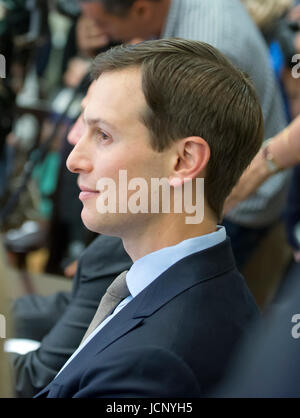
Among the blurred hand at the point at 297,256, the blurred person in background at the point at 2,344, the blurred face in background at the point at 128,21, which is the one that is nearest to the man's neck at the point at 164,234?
the blurred person in background at the point at 2,344

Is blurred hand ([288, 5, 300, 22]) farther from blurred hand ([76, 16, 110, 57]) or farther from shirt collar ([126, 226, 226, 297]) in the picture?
shirt collar ([126, 226, 226, 297])

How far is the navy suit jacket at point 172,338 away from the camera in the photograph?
2.31ft

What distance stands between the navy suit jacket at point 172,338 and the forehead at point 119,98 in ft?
0.73

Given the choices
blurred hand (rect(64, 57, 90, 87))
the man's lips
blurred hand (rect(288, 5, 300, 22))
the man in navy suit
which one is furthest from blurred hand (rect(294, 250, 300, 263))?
blurred hand (rect(64, 57, 90, 87))

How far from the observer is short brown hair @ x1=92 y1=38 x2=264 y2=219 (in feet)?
2.68

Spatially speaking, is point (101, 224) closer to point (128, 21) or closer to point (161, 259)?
point (161, 259)

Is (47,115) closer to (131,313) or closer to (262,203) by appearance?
(262,203)

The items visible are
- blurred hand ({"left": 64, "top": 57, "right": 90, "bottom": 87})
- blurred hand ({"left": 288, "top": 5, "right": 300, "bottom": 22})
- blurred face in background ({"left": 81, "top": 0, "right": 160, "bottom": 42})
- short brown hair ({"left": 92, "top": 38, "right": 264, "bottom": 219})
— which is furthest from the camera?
blurred hand ({"left": 64, "top": 57, "right": 90, "bottom": 87})

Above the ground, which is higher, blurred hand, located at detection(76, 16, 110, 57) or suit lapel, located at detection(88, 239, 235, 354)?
blurred hand, located at detection(76, 16, 110, 57)

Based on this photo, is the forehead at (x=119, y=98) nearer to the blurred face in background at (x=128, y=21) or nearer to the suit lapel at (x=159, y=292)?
the suit lapel at (x=159, y=292)

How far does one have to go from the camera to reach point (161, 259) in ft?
2.83

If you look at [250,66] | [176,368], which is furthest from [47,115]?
[176,368]

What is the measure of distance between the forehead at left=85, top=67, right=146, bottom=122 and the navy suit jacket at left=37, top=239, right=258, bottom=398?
0.22 meters

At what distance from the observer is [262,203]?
1.75 m
